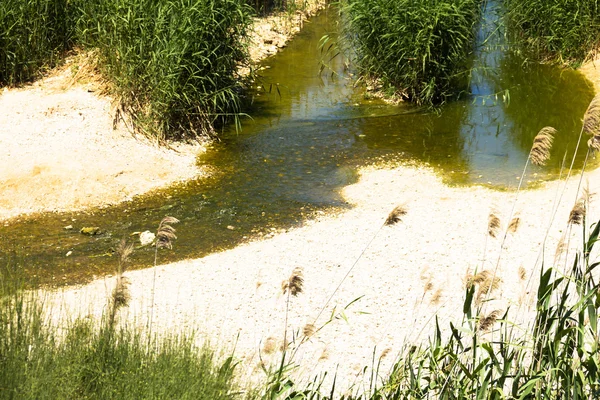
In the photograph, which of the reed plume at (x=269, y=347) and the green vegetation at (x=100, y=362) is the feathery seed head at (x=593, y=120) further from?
the green vegetation at (x=100, y=362)

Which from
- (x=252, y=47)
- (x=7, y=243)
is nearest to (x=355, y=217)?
(x=7, y=243)

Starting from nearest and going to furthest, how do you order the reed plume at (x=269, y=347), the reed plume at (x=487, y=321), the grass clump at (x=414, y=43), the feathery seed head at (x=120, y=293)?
the feathery seed head at (x=120, y=293), the reed plume at (x=487, y=321), the reed plume at (x=269, y=347), the grass clump at (x=414, y=43)

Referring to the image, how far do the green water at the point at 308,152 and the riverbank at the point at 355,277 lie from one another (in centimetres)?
50

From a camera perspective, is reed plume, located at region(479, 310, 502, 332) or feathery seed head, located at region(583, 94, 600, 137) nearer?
feathery seed head, located at region(583, 94, 600, 137)

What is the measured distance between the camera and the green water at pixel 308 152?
26.6 feet

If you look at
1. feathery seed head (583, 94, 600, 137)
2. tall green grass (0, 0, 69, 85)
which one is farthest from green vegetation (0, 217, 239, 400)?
tall green grass (0, 0, 69, 85)

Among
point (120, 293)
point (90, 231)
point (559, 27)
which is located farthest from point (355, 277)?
point (559, 27)

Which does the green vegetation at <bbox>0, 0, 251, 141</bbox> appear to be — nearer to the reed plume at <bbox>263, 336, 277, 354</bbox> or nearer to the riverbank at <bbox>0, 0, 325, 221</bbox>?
the riverbank at <bbox>0, 0, 325, 221</bbox>

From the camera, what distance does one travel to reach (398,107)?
12.1m

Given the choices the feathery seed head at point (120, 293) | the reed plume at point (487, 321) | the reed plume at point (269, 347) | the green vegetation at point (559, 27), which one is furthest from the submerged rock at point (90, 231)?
the green vegetation at point (559, 27)

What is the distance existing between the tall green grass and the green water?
259cm

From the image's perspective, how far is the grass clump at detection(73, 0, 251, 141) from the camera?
10.0 meters

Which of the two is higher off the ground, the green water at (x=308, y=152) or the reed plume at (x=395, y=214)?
the reed plume at (x=395, y=214)

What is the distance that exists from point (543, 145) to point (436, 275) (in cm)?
314
